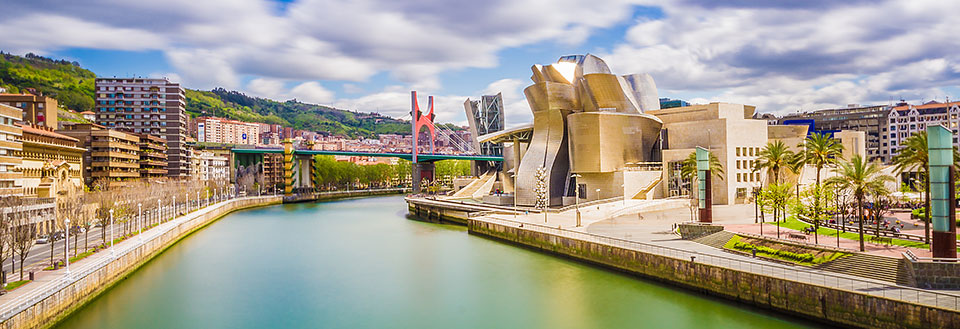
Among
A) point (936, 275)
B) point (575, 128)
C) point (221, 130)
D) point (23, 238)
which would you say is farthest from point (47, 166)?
point (221, 130)

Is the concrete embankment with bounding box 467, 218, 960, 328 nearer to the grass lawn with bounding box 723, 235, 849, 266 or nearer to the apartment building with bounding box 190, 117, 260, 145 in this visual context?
the grass lawn with bounding box 723, 235, 849, 266

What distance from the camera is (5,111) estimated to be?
3192 centimetres

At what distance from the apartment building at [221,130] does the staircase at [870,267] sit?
140 metres

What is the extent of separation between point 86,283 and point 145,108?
69.4 metres

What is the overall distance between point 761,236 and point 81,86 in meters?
126

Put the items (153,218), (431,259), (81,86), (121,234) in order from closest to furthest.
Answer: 1. (431,259)
2. (121,234)
3. (153,218)
4. (81,86)

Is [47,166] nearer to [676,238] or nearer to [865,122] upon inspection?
[676,238]

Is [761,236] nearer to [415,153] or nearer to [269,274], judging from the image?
[269,274]

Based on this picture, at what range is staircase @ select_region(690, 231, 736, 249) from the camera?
2436 cm

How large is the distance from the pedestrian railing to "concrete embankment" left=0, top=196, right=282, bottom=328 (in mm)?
19392

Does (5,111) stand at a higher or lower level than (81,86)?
lower

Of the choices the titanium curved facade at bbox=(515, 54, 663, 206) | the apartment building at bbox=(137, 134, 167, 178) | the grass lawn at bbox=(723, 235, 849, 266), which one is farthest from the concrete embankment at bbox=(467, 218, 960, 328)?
the apartment building at bbox=(137, 134, 167, 178)

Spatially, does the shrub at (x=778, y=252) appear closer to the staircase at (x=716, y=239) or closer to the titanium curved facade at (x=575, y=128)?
the staircase at (x=716, y=239)

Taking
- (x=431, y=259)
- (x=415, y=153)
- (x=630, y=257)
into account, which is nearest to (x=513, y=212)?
(x=431, y=259)
